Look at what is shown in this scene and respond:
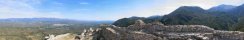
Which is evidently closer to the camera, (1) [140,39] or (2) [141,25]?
(1) [140,39]

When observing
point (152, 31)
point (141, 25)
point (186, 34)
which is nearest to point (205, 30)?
point (186, 34)

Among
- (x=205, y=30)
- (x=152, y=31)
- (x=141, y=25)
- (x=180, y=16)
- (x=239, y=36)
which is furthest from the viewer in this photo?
(x=180, y=16)

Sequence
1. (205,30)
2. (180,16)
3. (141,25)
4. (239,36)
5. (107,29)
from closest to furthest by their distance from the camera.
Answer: (239,36) < (205,30) < (141,25) < (107,29) < (180,16)

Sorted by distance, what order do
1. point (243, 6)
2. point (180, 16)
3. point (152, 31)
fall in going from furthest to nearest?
point (243, 6) < point (180, 16) < point (152, 31)

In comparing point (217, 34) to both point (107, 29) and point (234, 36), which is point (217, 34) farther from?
point (107, 29)

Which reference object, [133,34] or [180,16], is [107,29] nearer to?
[133,34]

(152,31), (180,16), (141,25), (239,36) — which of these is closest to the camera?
(239,36)

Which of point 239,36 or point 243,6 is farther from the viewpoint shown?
point 243,6

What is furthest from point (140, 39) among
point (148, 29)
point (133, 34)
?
point (148, 29)
